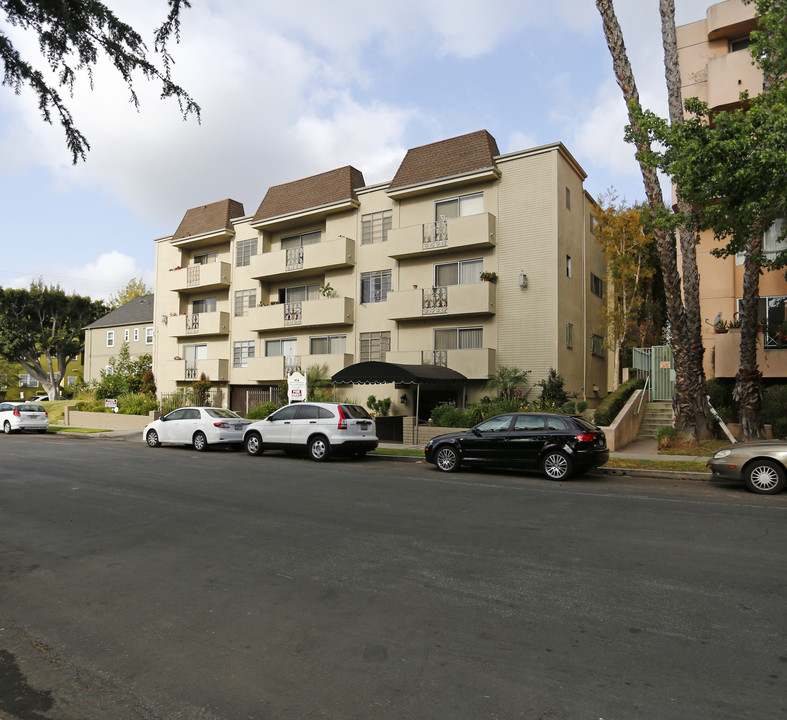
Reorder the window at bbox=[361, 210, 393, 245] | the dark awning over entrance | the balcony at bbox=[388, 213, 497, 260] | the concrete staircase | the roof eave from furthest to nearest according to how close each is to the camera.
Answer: the window at bbox=[361, 210, 393, 245], the roof eave, the balcony at bbox=[388, 213, 497, 260], the dark awning over entrance, the concrete staircase

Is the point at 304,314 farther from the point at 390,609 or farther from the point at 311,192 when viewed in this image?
the point at 390,609

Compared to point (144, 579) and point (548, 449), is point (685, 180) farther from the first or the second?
point (144, 579)

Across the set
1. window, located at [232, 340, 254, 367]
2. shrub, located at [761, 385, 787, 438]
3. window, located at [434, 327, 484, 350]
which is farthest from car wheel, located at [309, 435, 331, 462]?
window, located at [232, 340, 254, 367]

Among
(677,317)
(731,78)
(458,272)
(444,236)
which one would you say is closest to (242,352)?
(458,272)

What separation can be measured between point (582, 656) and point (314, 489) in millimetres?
7894

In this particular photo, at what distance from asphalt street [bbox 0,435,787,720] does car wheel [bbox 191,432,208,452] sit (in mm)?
9779

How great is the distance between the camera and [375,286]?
91.9 ft

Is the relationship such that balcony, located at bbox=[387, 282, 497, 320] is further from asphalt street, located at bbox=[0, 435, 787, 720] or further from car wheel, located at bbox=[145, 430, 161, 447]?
asphalt street, located at bbox=[0, 435, 787, 720]

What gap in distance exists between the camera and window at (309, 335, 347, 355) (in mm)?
28844

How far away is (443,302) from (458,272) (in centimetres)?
171

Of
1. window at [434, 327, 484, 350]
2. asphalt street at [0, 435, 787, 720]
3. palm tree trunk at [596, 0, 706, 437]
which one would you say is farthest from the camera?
window at [434, 327, 484, 350]

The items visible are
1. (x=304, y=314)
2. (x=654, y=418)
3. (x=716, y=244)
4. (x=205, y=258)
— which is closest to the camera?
(x=654, y=418)

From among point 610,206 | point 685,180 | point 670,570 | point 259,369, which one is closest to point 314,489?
point 670,570

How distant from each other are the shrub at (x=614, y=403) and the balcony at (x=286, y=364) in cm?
1184
